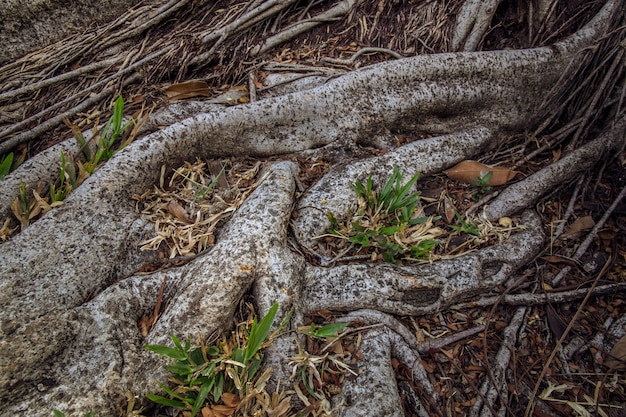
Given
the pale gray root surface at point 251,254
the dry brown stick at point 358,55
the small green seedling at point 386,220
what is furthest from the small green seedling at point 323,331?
the dry brown stick at point 358,55

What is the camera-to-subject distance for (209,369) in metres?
1.71

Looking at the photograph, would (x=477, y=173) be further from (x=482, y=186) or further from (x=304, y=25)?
(x=304, y=25)

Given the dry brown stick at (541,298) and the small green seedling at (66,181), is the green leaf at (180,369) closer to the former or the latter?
the small green seedling at (66,181)

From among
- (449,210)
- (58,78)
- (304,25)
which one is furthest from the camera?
(304,25)

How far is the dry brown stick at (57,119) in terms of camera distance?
283cm

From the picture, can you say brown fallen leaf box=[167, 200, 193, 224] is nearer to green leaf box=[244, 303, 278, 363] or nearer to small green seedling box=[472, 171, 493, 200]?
green leaf box=[244, 303, 278, 363]

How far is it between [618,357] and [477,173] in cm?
131

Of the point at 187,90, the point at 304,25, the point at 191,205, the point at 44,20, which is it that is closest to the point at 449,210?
the point at 191,205

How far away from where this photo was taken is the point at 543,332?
2270mm

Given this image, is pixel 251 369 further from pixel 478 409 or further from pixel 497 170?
pixel 497 170

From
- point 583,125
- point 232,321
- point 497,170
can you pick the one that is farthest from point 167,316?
point 583,125

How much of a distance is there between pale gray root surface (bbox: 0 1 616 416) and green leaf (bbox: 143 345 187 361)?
0.50ft

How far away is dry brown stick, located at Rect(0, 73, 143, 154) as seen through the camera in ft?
9.29

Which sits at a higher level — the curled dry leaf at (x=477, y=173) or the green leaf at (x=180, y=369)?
the green leaf at (x=180, y=369)
